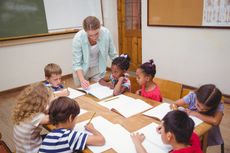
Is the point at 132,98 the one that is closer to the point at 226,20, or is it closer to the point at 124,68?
the point at 124,68

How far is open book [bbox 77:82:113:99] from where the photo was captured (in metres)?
1.92

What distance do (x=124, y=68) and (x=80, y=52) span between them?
1.84ft

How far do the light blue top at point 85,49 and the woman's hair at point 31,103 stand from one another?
889 mm

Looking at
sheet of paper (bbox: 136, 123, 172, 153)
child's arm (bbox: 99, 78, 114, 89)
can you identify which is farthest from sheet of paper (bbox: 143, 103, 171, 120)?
child's arm (bbox: 99, 78, 114, 89)

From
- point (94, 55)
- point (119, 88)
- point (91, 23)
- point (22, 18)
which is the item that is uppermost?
point (22, 18)

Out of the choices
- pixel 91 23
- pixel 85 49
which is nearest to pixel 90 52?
pixel 85 49

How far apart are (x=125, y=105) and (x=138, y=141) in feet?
1.69

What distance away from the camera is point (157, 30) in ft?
13.7

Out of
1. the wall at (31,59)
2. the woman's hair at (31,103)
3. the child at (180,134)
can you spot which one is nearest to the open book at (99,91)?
the woman's hair at (31,103)

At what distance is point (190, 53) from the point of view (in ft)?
12.2

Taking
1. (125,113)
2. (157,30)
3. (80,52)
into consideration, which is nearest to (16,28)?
(80,52)

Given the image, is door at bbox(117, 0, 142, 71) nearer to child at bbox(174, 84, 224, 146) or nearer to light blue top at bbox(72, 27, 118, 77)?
light blue top at bbox(72, 27, 118, 77)

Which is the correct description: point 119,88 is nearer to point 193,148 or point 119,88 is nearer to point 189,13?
point 193,148

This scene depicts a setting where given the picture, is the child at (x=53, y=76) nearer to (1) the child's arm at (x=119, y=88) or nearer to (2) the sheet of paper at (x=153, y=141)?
(1) the child's arm at (x=119, y=88)
